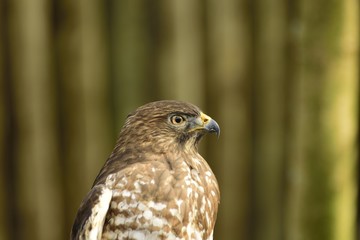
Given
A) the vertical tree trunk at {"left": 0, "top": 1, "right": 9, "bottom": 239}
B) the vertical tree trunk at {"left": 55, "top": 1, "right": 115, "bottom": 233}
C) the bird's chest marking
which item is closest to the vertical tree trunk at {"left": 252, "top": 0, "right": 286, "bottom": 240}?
the vertical tree trunk at {"left": 55, "top": 1, "right": 115, "bottom": 233}

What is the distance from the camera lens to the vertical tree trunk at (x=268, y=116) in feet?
16.1

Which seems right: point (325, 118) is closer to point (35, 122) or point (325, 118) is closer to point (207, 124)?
point (207, 124)

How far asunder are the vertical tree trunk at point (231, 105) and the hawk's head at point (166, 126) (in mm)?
1414

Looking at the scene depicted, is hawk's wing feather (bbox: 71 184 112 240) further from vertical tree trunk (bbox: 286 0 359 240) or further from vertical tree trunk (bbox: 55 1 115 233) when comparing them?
vertical tree trunk (bbox: 55 1 115 233)

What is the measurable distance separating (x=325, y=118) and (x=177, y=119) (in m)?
1.01

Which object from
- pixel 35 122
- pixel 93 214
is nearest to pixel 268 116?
pixel 35 122

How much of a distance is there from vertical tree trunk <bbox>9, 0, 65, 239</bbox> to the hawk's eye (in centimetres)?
144

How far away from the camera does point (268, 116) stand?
4.98 m

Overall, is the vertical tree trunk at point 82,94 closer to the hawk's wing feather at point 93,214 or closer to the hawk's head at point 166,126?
the hawk's head at point 166,126

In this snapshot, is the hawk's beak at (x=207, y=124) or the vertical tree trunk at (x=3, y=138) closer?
the hawk's beak at (x=207, y=124)

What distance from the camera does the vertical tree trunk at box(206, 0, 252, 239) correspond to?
4.87 metres

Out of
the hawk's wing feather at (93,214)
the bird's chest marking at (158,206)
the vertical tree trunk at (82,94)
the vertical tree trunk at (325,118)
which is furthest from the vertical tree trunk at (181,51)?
the hawk's wing feather at (93,214)

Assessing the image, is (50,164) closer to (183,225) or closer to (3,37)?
(3,37)

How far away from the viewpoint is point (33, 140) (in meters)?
4.77
